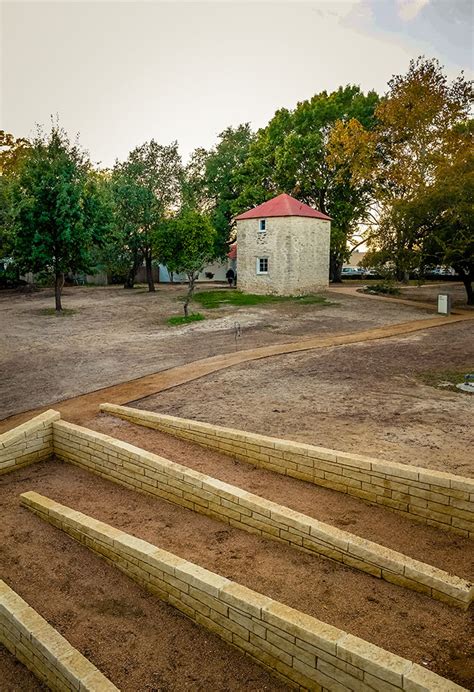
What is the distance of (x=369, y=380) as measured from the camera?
13.0 metres

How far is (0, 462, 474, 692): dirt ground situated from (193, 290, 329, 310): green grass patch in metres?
22.5

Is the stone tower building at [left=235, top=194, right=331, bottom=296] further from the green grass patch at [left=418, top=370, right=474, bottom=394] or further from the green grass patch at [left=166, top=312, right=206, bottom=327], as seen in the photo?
the green grass patch at [left=418, top=370, right=474, bottom=394]

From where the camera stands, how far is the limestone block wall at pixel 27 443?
8.97 m

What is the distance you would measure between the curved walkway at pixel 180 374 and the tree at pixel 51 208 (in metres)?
15.0

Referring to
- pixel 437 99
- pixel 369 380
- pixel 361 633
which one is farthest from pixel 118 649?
pixel 437 99

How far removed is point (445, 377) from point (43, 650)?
1128 cm

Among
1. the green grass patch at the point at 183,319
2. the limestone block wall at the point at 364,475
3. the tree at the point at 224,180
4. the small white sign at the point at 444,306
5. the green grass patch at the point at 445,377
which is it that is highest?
the tree at the point at 224,180

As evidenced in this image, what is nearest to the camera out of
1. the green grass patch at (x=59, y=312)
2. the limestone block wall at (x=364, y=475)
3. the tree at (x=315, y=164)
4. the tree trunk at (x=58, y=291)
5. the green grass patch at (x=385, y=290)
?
the limestone block wall at (x=364, y=475)

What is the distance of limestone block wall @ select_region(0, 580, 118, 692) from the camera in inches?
176

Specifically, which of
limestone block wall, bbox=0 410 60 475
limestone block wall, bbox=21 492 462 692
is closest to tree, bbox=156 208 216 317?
limestone block wall, bbox=0 410 60 475

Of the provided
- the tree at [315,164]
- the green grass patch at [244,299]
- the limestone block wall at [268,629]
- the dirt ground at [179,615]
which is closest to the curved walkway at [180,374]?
the dirt ground at [179,615]

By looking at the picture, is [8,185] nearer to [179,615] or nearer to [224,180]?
[224,180]

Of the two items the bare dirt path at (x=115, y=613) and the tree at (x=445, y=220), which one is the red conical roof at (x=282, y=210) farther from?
the bare dirt path at (x=115, y=613)

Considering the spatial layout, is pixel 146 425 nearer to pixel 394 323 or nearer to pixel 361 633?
pixel 361 633
